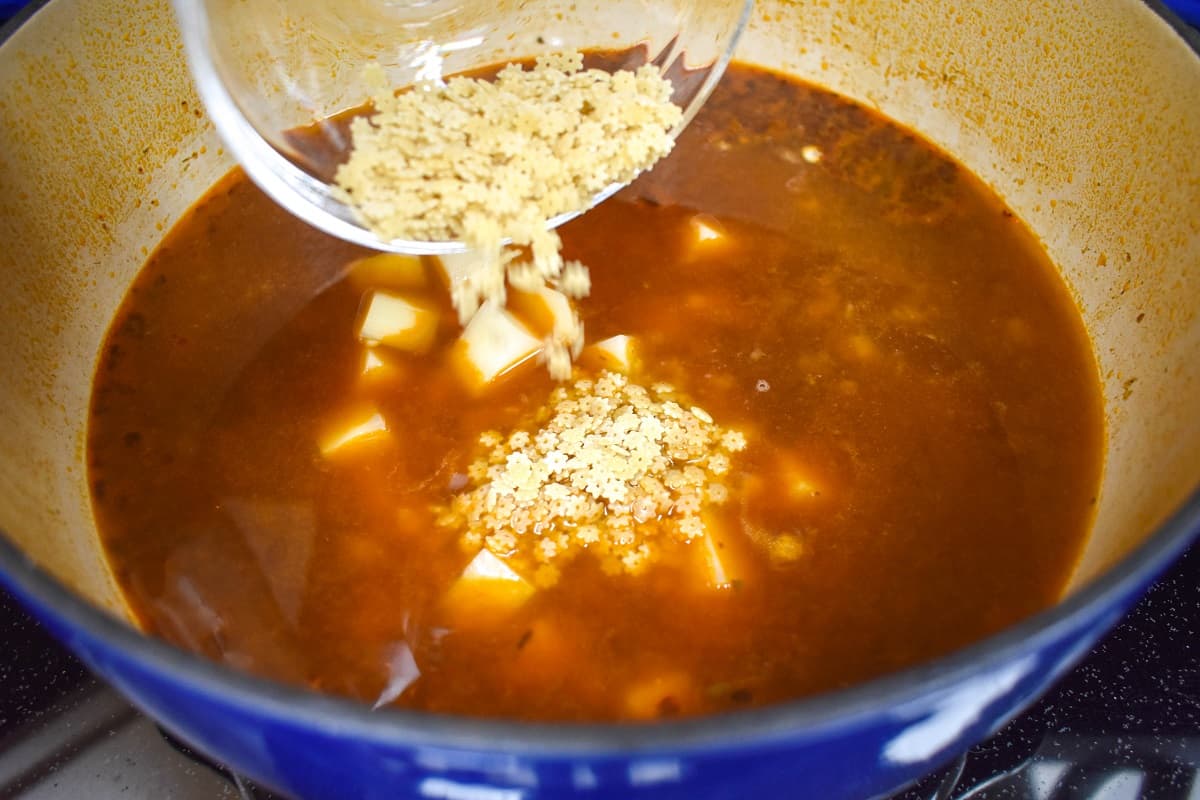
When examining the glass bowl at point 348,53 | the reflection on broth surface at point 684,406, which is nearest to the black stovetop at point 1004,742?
the reflection on broth surface at point 684,406

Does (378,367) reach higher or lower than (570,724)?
lower

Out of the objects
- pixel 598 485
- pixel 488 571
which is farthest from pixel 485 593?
pixel 598 485

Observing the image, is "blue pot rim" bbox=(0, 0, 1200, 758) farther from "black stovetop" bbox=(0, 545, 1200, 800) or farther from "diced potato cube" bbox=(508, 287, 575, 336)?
"diced potato cube" bbox=(508, 287, 575, 336)

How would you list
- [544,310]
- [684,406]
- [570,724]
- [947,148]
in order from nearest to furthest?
[570,724] < [684,406] < [544,310] < [947,148]

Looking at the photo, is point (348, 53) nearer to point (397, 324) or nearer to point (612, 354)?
point (397, 324)

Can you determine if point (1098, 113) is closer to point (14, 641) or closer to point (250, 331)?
point (250, 331)

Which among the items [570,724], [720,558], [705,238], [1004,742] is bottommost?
[1004,742]

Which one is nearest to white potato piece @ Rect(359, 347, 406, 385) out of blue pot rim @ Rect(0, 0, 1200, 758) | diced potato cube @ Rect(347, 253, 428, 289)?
diced potato cube @ Rect(347, 253, 428, 289)
